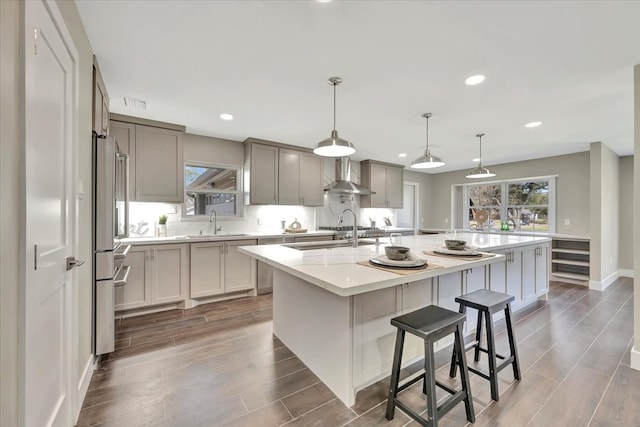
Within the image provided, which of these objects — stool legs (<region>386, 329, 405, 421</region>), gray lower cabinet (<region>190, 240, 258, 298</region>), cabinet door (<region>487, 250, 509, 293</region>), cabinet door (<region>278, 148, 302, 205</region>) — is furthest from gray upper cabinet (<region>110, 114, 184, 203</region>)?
cabinet door (<region>487, 250, 509, 293</region>)

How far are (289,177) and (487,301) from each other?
11.4 ft

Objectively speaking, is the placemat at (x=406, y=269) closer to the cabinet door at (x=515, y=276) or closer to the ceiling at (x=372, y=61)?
the ceiling at (x=372, y=61)

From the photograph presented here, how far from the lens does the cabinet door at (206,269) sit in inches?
138

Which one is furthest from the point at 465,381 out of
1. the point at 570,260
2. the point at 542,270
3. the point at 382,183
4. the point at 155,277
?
the point at 570,260

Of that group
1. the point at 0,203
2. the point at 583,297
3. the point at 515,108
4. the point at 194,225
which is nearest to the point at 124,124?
the point at 194,225

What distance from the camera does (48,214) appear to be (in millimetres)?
1204

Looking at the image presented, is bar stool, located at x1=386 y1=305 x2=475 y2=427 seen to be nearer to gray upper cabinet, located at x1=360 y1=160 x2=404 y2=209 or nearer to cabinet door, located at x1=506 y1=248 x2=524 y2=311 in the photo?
cabinet door, located at x1=506 y1=248 x2=524 y2=311

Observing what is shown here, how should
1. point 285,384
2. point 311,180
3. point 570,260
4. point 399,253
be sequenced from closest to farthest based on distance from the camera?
point 399,253 → point 285,384 → point 311,180 → point 570,260

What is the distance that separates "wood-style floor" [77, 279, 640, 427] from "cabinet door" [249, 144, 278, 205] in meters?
2.00

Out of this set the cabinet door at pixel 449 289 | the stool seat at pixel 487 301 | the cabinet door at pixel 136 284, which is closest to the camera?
the stool seat at pixel 487 301

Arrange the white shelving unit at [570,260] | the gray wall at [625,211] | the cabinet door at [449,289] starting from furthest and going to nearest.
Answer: the gray wall at [625,211], the white shelving unit at [570,260], the cabinet door at [449,289]

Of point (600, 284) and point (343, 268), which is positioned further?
point (600, 284)

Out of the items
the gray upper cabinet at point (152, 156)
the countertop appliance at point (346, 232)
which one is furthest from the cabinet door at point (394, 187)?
the gray upper cabinet at point (152, 156)

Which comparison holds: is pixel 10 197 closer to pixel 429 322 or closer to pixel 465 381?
pixel 429 322
